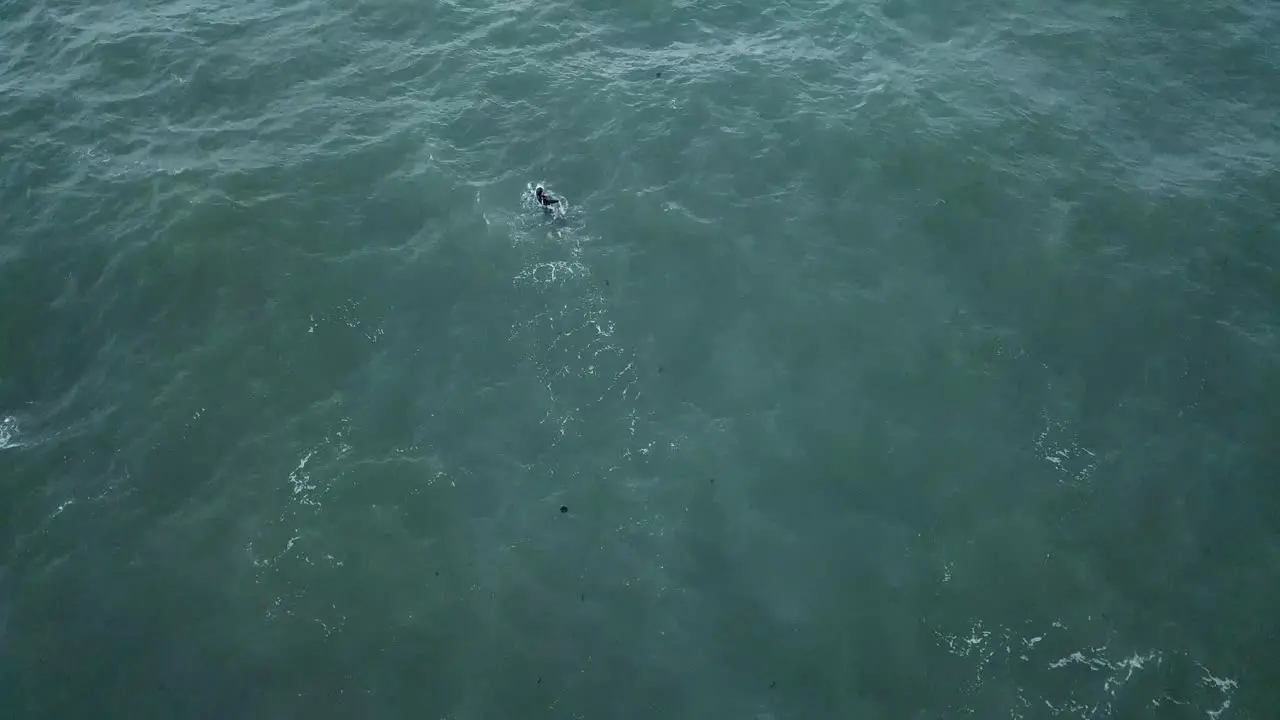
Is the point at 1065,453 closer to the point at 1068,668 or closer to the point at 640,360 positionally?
the point at 1068,668

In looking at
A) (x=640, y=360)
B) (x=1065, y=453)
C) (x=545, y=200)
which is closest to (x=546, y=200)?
(x=545, y=200)

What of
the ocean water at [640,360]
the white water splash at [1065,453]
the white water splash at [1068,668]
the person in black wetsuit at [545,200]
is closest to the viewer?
the white water splash at [1068,668]

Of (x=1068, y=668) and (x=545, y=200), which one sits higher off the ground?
(x=545, y=200)

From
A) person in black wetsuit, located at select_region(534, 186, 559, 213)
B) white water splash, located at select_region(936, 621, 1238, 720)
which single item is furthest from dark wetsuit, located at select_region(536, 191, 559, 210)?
white water splash, located at select_region(936, 621, 1238, 720)

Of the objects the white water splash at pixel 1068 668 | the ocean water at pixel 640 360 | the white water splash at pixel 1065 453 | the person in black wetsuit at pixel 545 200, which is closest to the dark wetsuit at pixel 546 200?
the person in black wetsuit at pixel 545 200

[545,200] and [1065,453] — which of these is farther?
[545,200]

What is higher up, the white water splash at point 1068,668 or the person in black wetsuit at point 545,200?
the person in black wetsuit at point 545,200

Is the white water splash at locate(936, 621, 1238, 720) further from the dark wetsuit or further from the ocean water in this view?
the dark wetsuit

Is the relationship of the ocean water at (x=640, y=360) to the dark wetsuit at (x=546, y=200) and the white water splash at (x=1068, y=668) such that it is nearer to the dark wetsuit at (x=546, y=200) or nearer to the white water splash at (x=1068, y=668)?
the white water splash at (x=1068, y=668)

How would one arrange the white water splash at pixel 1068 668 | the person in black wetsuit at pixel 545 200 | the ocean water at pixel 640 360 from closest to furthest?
the white water splash at pixel 1068 668 < the ocean water at pixel 640 360 < the person in black wetsuit at pixel 545 200
